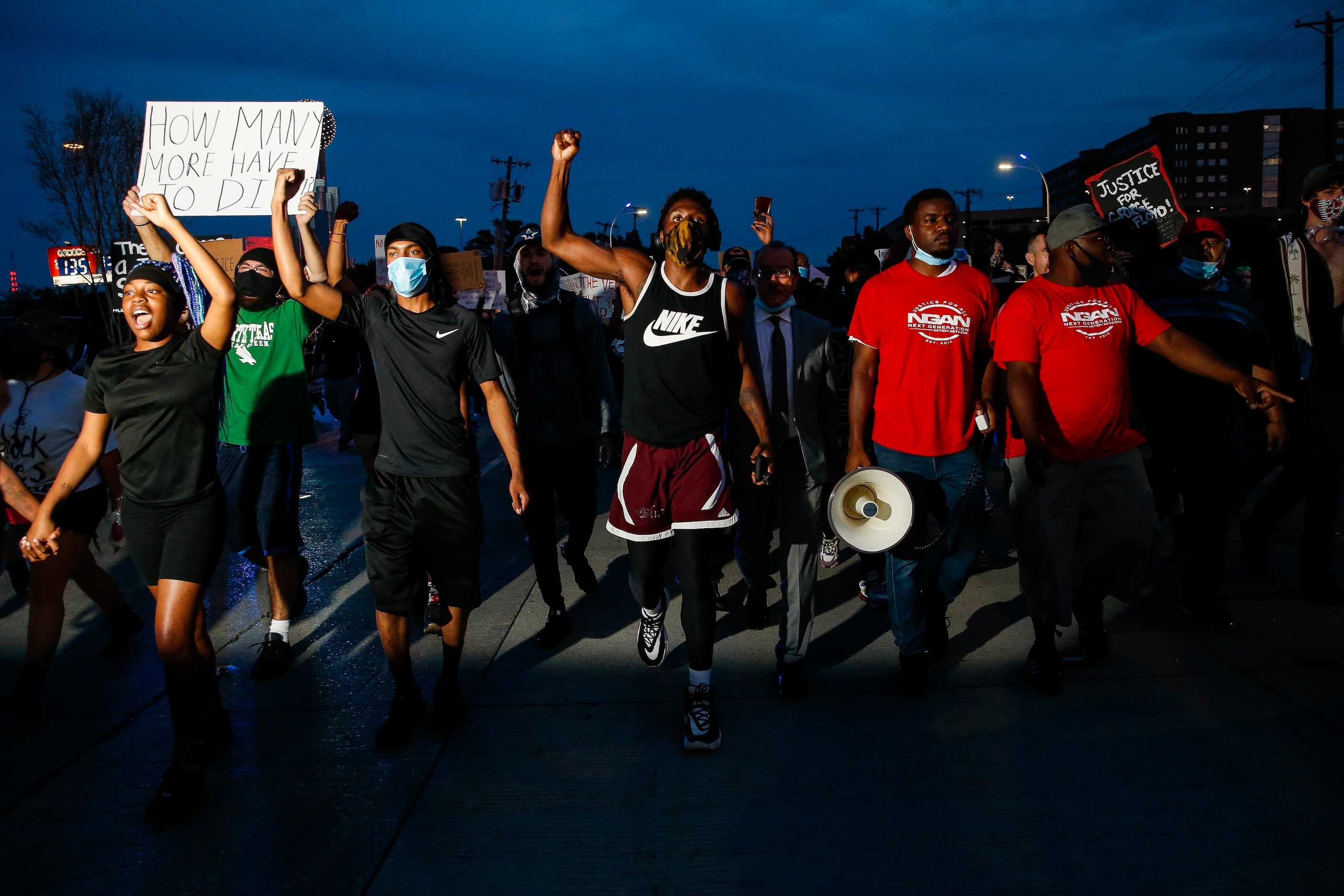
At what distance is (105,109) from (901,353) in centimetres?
3578

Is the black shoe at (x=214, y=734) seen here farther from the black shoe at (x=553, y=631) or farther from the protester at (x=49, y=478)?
the black shoe at (x=553, y=631)

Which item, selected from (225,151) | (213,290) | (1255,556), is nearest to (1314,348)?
(1255,556)

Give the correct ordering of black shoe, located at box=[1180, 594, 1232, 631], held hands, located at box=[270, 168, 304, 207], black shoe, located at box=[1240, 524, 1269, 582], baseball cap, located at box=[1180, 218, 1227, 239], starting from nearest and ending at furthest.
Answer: held hands, located at box=[270, 168, 304, 207]
black shoe, located at box=[1180, 594, 1232, 631]
baseball cap, located at box=[1180, 218, 1227, 239]
black shoe, located at box=[1240, 524, 1269, 582]

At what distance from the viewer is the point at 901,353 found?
4.02 m

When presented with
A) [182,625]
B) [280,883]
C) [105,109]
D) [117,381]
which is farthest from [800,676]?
[105,109]

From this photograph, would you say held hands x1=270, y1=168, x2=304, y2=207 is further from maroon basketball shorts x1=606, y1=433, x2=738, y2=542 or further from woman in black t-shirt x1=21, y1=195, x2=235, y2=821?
maroon basketball shorts x1=606, y1=433, x2=738, y2=542

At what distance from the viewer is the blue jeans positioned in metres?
4.07

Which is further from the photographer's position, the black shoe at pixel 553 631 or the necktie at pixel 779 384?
the black shoe at pixel 553 631

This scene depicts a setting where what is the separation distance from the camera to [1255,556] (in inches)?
217

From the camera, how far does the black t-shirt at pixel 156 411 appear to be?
3518 millimetres

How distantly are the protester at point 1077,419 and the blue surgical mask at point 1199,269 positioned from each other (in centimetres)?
111

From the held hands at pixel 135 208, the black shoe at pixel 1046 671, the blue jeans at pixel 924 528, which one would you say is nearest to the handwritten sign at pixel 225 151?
the held hands at pixel 135 208

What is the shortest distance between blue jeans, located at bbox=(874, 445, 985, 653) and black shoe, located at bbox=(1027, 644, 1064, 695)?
0.50 m

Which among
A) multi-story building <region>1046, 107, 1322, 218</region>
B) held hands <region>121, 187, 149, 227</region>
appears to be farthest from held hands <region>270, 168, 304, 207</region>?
Answer: multi-story building <region>1046, 107, 1322, 218</region>
